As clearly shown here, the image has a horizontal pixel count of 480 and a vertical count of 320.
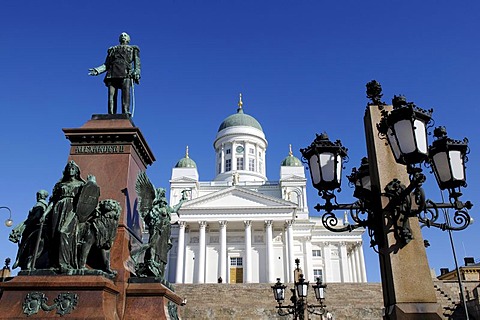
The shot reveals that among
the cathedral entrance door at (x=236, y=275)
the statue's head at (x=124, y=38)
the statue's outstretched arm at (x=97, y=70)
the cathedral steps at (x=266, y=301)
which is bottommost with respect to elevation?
the cathedral steps at (x=266, y=301)

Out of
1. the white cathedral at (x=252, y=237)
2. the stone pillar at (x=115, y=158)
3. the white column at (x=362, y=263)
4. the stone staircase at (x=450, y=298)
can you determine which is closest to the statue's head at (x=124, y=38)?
the stone pillar at (x=115, y=158)

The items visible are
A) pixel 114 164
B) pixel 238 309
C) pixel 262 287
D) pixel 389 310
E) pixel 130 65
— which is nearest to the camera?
pixel 389 310

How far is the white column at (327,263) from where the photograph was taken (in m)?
54.3

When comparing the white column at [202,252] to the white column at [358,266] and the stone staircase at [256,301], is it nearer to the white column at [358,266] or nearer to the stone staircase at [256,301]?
the stone staircase at [256,301]

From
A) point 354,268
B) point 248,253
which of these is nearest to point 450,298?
point 248,253

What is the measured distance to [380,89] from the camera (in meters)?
5.77

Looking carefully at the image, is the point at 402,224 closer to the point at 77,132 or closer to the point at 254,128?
the point at 77,132

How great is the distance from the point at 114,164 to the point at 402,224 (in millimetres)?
4636

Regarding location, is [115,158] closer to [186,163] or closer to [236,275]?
[236,275]

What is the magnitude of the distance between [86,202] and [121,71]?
3164mm

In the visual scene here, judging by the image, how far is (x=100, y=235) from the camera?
5.82 meters

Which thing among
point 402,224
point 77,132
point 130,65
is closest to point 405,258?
point 402,224

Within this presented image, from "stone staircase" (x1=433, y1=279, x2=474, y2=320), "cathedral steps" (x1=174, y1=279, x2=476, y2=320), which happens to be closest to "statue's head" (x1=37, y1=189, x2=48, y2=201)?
"cathedral steps" (x1=174, y1=279, x2=476, y2=320)

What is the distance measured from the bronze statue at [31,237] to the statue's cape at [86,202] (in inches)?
24.6
